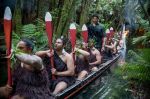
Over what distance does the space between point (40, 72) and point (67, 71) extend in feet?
6.38

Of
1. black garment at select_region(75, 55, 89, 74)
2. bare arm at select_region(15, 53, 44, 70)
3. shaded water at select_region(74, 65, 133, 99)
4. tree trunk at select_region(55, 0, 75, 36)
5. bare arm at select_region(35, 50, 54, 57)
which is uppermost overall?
tree trunk at select_region(55, 0, 75, 36)

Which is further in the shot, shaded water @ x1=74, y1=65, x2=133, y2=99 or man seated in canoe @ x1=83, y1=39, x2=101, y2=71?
man seated in canoe @ x1=83, y1=39, x2=101, y2=71

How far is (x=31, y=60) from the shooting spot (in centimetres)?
484

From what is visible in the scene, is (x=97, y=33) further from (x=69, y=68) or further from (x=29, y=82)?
(x=29, y=82)

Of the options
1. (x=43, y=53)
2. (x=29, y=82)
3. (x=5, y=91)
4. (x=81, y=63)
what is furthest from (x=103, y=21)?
(x=5, y=91)

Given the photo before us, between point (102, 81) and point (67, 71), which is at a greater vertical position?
point (67, 71)

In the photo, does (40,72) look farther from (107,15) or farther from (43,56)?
(107,15)

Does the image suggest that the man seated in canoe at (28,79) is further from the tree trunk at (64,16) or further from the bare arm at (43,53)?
the tree trunk at (64,16)

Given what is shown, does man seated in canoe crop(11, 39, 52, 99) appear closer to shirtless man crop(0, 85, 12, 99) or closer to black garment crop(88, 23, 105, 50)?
shirtless man crop(0, 85, 12, 99)

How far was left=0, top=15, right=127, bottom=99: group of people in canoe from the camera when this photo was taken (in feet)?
16.8

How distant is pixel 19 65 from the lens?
5359 millimetres

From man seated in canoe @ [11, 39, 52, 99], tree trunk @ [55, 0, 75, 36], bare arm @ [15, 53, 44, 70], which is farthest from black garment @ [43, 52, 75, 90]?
tree trunk @ [55, 0, 75, 36]

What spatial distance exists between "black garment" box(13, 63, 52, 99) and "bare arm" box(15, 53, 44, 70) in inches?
6.1

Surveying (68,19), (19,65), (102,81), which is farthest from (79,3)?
(19,65)
